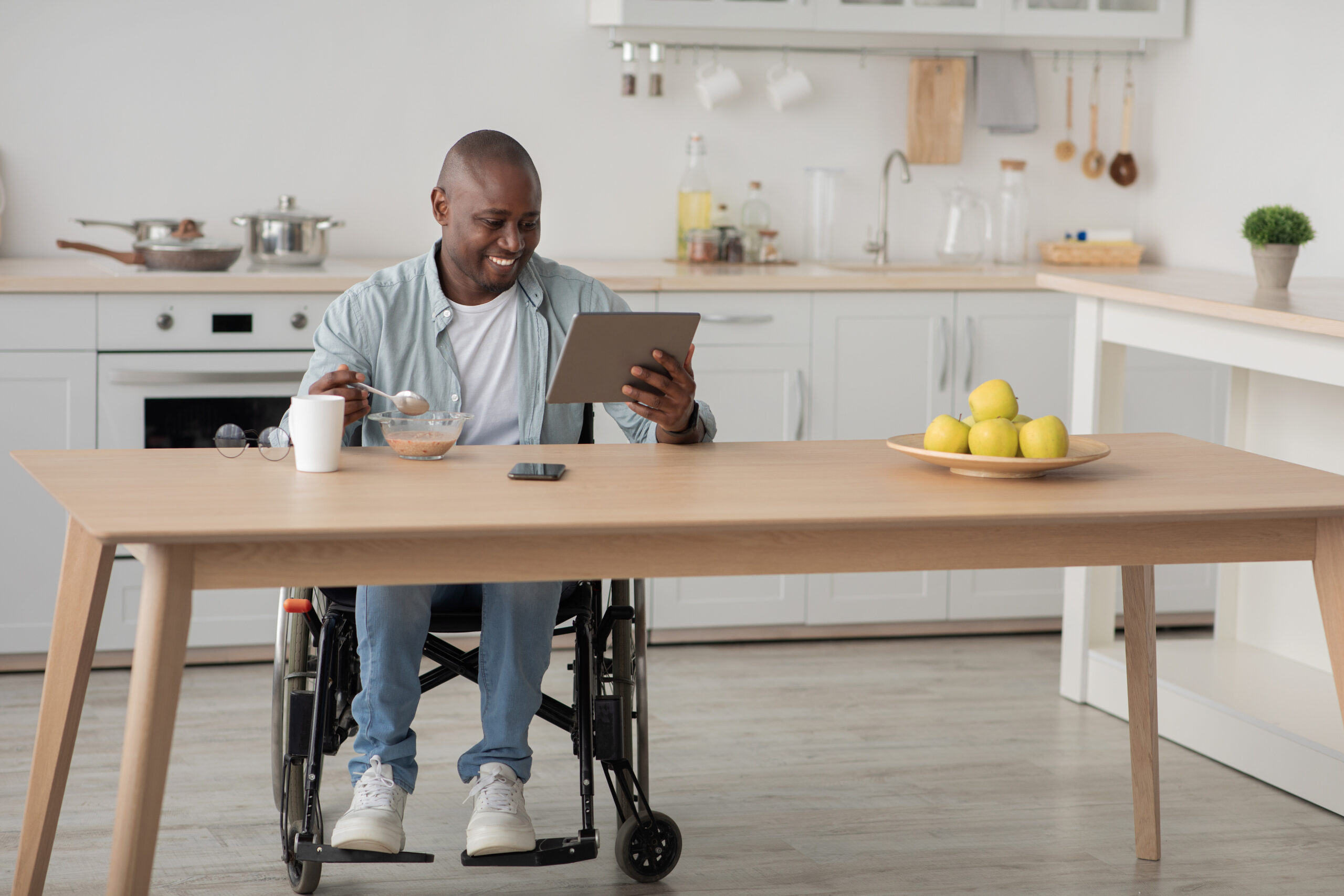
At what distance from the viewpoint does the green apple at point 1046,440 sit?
1947 mm

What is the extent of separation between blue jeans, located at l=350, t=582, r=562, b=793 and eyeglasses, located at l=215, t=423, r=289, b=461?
0.25 m

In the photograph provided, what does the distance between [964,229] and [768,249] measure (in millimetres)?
641

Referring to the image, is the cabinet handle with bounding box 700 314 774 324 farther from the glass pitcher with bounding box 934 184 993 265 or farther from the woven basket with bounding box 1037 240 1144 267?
the woven basket with bounding box 1037 240 1144 267

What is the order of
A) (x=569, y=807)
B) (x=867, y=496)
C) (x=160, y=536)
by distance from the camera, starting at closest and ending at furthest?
(x=160, y=536) < (x=867, y=496) < (x=569, y=807)

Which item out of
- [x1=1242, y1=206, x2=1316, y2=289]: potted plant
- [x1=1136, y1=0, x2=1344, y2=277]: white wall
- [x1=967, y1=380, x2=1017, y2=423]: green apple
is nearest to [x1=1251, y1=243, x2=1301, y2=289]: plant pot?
[x1=1242, y1=206, x2=1316, y2=289]: potted plant

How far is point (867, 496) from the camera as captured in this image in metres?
1.84

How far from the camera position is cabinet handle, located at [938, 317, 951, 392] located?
3812 mm

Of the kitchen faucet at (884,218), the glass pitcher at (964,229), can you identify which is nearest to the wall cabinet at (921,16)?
the kitchen faucet at (884,218)

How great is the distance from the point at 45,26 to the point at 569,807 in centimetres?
249

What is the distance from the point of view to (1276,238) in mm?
2967

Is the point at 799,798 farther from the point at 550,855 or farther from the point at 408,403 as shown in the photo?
the point at 408,403

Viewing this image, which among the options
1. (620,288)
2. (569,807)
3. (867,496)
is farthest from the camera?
(620,288)

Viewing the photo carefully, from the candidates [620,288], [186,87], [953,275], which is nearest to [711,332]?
[620,288]

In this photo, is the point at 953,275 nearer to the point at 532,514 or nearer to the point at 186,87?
the point at 186,87
